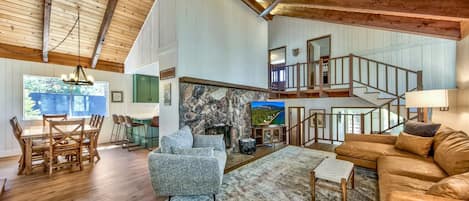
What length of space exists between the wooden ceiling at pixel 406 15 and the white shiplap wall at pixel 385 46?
1850 mm

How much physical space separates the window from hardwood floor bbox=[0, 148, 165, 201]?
1667 mm

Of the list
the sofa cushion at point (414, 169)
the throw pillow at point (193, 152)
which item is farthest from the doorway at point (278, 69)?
the throw pillow at point (193, 152)

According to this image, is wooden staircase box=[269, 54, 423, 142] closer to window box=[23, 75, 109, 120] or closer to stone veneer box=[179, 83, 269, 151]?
stone veneer box=[179, 83, 269, 151]

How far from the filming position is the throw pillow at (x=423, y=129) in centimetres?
302

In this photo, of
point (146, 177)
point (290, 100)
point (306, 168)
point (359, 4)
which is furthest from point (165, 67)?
point (290, 100)

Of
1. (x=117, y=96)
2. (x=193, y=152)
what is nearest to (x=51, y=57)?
(x=117, y=96)

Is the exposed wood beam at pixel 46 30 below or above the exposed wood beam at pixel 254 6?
below

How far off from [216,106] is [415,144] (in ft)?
11.6

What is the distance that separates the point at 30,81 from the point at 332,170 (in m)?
7.21

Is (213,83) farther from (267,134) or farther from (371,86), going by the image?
(371,86)

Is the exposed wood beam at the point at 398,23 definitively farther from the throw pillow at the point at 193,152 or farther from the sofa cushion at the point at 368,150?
the throw pillow at the point at 193,152

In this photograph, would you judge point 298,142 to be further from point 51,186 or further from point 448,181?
point 51,186

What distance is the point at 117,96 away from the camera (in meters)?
6.61

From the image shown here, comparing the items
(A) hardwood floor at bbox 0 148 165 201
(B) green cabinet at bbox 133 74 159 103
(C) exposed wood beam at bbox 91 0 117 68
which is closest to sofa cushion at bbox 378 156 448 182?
(A) hardwood floor at bbox 0 148 165 201
